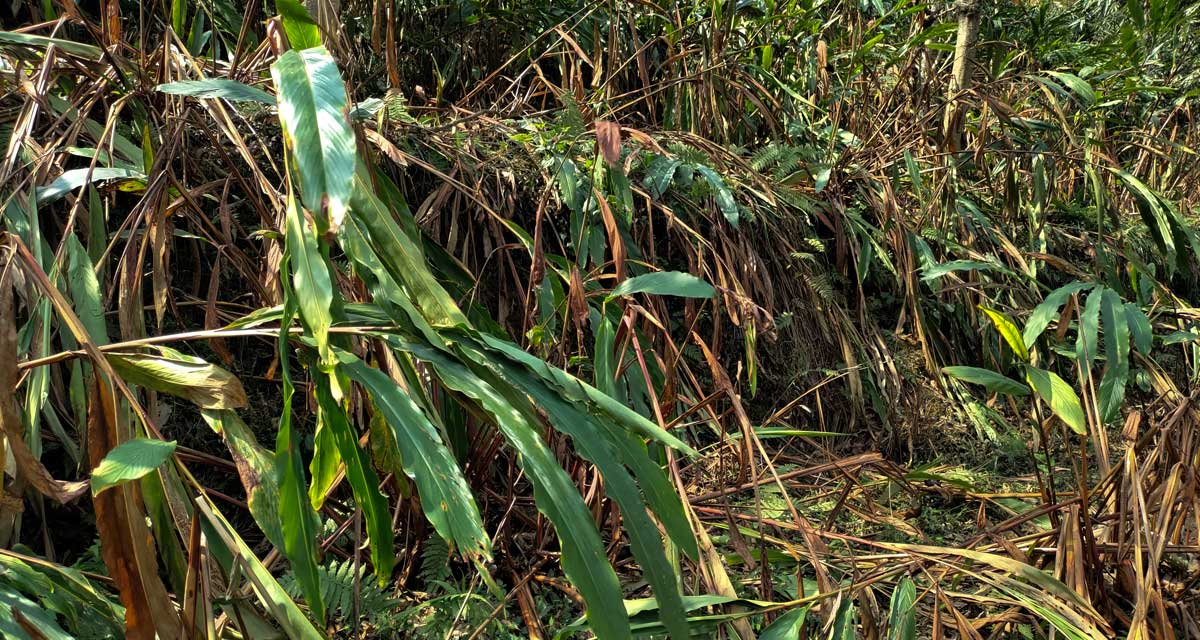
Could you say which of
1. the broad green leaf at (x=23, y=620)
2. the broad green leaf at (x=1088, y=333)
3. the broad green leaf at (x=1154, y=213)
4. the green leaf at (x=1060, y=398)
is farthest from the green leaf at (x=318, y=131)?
the broad green leaf at (x=1154, y=213)

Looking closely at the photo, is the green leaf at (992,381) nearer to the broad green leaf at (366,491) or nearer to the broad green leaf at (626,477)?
the broad green leaf at (626,477)

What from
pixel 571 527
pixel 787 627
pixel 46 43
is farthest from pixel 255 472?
pixel 46 43

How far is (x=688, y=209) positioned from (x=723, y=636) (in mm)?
919

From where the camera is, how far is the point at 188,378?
79 cm

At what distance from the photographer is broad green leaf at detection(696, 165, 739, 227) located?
173 cm

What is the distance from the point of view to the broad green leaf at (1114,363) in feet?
3.98

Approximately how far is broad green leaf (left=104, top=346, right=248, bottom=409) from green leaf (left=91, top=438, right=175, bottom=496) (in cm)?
5

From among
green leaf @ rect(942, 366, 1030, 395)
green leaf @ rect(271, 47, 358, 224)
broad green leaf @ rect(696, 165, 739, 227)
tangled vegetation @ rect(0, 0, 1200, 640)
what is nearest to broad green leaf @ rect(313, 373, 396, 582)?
tangled vegetation @ rect(0, 0, 1200, 640)

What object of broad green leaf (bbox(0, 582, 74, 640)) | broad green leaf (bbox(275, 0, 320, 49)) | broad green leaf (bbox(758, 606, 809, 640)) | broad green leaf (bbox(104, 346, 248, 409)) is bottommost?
broad green leaf (bbox(758, 606, 809, 640))

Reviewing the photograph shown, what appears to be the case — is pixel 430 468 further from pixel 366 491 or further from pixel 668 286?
pixel 668 286

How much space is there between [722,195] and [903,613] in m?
0.95

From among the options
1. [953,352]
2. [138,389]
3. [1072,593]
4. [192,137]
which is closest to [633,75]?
[953,352]

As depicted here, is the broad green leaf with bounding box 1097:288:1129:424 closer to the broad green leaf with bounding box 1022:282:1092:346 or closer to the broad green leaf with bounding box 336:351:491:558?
the broad green leaf with bounding box 1022:282:1092:346

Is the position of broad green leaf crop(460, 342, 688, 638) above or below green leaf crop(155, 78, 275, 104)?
below
